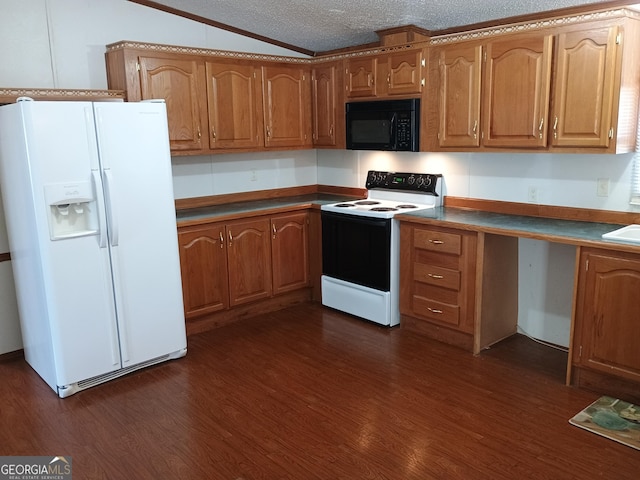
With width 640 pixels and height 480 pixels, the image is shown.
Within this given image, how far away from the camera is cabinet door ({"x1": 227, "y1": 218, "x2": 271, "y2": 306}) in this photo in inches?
166

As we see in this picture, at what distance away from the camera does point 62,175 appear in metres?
3.00

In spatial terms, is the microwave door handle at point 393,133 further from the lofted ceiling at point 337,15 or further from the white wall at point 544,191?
the lofted ceiling at point 337,15

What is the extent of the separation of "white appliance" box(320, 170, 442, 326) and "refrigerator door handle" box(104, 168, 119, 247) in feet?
5.69

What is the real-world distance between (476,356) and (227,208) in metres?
2.26

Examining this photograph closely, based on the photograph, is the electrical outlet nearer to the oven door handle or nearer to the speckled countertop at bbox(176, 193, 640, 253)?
the speckled countertop at bbox(176, 193, 640, 253)

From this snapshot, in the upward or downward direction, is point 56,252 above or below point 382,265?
above

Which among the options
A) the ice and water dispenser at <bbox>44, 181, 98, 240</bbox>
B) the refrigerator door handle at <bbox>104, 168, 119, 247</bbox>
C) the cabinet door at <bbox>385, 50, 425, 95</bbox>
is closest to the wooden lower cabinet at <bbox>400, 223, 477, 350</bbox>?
the cabinet door at <bbox>385, 50, 425, 95</bbox>

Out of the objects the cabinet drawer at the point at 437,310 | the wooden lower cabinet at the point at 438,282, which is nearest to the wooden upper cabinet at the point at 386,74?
the wooden lower cabinet at the point at 438,282

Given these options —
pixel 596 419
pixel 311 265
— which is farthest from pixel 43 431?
pixel 596 419

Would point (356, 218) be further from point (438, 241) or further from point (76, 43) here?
point (76, 43)

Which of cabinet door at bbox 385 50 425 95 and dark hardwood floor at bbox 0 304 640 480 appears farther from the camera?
cabinet door at bbox 385 50 425 95

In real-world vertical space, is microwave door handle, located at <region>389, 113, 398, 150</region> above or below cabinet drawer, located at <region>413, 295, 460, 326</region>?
above

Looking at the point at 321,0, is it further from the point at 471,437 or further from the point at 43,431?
the point at 43,431

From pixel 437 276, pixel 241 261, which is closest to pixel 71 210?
pixel 241 261
